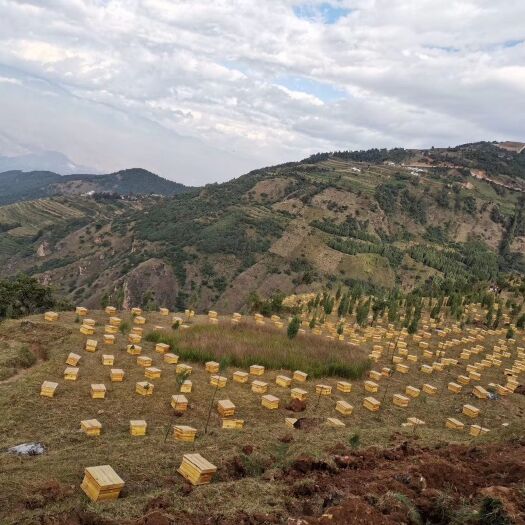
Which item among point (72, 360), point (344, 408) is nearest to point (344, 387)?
point (344, 408)

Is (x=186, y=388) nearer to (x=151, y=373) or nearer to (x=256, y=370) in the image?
(x=151, y=373)

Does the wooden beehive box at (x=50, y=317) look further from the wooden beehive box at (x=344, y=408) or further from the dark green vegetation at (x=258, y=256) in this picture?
the dark green vegetation at (x=258, y=256)

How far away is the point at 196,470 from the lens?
13742mm

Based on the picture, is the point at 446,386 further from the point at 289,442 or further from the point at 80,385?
the point at 80,385

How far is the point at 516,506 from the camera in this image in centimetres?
1116

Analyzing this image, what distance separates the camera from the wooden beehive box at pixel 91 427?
59.9 feet

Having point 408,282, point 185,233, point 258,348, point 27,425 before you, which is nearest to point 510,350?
point 258,348

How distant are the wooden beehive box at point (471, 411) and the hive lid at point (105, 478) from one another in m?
22.1

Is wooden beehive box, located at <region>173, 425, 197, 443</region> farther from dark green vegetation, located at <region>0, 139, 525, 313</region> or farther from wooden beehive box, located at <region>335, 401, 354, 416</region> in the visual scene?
dark green vegetation, located at <region>0, 139, 525, 313</region>

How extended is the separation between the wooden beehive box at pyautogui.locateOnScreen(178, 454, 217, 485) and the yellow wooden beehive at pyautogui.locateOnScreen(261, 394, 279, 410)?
394 inches

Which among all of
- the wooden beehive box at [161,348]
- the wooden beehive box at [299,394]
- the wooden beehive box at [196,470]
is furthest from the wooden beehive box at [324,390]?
the wooden beehive box at [196,470]

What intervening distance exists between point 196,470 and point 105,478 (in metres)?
2.57

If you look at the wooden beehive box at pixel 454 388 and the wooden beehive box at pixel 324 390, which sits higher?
the wooden beehive box at pixel 324 390

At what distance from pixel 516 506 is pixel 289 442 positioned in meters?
8.62
